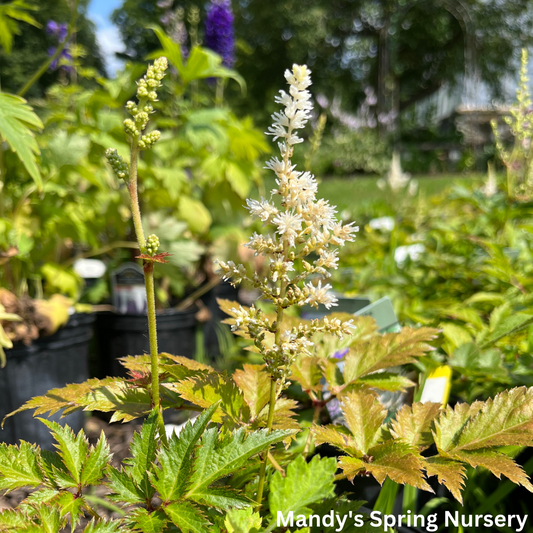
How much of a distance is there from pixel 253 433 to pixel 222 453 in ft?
0.12

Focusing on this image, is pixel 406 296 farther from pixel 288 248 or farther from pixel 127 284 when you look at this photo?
pixel 288 248

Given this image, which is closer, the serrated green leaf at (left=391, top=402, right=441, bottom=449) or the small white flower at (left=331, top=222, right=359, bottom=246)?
the small white flower at (left=331, top=222, right=359, bottom=246)

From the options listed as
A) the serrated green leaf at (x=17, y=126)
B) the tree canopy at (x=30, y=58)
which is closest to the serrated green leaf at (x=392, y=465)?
the serrated green leaf at (x=17, y=126)

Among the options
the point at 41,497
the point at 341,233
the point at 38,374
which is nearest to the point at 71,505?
the point at 41,497

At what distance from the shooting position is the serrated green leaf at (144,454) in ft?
1.73

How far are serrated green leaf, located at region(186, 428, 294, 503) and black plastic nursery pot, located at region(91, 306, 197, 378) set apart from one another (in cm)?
155

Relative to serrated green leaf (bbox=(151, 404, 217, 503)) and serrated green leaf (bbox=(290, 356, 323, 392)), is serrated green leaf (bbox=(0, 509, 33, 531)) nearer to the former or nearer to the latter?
serrated green leaf (bbox=(151, 404, 217, 503))

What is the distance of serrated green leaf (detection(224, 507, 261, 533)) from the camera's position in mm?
466

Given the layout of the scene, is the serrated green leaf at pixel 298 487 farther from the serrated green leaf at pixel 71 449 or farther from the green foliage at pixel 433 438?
the serrated green leaf at pixel 71 449

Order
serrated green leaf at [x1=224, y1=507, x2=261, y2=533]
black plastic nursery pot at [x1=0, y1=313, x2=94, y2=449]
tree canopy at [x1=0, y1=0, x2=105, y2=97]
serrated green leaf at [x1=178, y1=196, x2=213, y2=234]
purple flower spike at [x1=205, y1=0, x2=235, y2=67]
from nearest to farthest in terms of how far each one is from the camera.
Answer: serrated green leaf at [x1=224, y1=507, x2=261, y2=533], black plastic nursery pot at [x1=0, y1=313, x2=94, y2=449], serrated green leaf at [x1=178, y1=196, x2=213, y2=234], purple flower spike at [x1=205, y1=0, x2=235, y2=67], tree canopy at [x1=0, y1=0, x2=105, y2=97]

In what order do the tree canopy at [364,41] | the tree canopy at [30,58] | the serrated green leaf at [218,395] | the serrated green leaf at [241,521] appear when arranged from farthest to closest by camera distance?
the tree canopy at [364,41], the tree canopy at [30,58], the serrated green leaf at [218,395], the serrated green leaf at [241,521]

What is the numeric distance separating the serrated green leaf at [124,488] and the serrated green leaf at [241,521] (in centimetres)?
10

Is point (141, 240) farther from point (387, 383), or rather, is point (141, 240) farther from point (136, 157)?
point (387, 383)

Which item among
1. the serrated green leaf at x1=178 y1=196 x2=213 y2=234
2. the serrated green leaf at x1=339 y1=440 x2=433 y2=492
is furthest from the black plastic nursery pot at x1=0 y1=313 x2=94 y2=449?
the serrated green leaf at x1=339 y1=440 x2=433 y2=492
